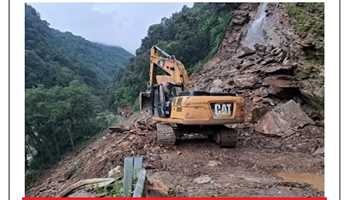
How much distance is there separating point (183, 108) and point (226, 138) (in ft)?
3.08

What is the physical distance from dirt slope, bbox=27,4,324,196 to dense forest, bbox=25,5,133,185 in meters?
8.38

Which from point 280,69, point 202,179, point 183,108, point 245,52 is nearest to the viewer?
point 202,179

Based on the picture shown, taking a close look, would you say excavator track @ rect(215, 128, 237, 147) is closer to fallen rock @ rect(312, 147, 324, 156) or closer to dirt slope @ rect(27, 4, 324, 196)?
dirt slope @ rect(27, 4, 324, 196)

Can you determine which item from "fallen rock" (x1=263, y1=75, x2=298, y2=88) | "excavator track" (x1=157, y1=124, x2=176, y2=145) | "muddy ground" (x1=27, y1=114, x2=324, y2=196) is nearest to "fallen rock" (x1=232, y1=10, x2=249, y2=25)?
"fallen rock" (x1=263, y1=75, x2=298, y2=88)

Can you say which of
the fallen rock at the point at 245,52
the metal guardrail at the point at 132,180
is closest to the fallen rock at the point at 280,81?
the fallen rock at the point at 245,52

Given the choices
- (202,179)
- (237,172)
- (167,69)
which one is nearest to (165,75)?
(167,69)

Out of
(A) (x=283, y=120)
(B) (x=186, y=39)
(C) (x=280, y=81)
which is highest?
(B) (x=186, y=39)

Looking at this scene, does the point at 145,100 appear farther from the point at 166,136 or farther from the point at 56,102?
the point at 56,102

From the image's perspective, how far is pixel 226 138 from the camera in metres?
6.62

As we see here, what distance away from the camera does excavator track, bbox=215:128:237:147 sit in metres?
6.63

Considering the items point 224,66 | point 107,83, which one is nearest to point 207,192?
point 224,66

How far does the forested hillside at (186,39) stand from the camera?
18469mm
